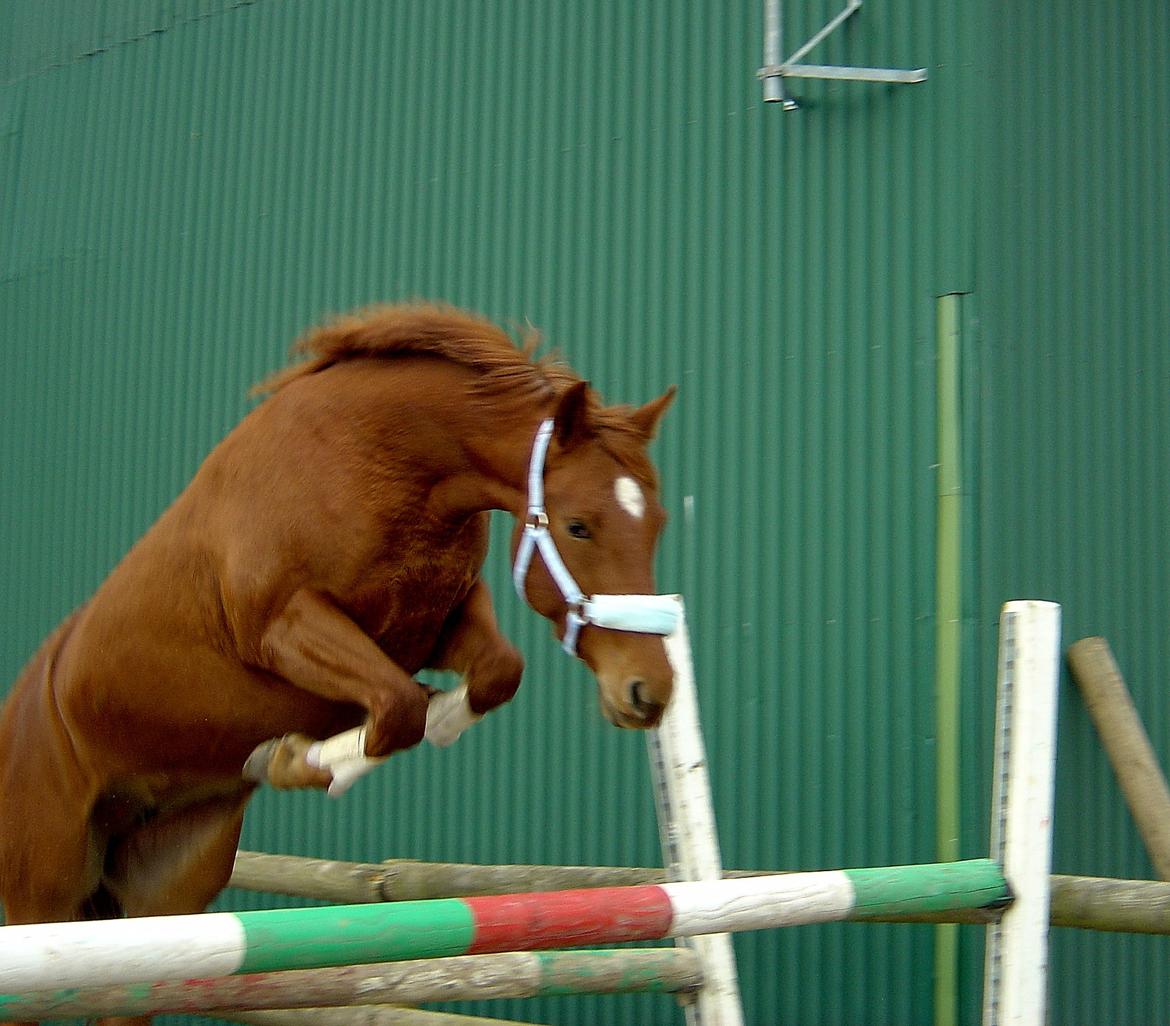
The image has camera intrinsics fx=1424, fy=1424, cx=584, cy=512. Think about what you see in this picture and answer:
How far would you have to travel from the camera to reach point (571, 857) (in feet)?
20.2

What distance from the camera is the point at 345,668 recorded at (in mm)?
3539

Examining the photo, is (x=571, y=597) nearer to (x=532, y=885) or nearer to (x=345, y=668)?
(x=345, y=668)

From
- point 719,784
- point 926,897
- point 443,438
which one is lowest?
point 719,784

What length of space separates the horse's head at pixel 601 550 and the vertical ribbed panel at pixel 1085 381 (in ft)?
7.37

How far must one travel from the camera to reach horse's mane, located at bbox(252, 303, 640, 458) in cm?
368

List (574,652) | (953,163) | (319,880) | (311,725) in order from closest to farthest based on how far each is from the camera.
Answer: (574,652) → (311,725) → (319,880) → (953,163)

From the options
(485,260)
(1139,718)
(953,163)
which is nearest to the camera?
(953,163)

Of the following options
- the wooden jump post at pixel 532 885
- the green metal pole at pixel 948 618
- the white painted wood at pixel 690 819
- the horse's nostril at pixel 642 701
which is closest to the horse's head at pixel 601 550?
the horse's nostril at pixel 642 701

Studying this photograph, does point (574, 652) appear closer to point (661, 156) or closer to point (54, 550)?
point (661, 156)

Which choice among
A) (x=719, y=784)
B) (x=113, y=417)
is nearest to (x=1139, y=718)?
(x=719, y=784)

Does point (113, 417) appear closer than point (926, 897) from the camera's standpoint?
No

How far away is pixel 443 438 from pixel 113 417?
195 inches

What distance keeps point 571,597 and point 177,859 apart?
6.88ft

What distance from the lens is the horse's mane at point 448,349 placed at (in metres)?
3.68
